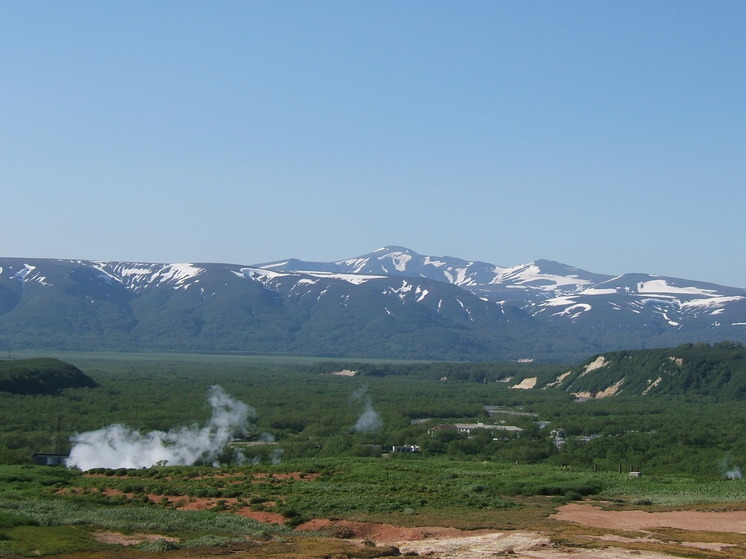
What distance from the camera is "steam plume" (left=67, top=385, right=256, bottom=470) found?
6794 centimetres

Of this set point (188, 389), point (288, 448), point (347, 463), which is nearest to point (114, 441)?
point (288, 448)

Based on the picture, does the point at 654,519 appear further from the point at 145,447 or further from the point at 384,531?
the point at 145,447

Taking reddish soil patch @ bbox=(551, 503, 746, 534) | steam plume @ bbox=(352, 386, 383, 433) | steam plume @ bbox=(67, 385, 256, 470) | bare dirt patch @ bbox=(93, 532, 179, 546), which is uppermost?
bare dirt patch @ bbox=(93, 532, 179, 546)

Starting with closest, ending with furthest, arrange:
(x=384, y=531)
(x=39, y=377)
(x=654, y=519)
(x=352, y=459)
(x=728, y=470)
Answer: (x=384, y=531) < (x=654, y=519) < (x=352, y=459) < (x=728, y=470) < (x=39, y=377)

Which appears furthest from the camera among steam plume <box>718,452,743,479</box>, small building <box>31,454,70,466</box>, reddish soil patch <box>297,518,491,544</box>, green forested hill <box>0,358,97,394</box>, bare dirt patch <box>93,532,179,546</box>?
green forested hill <box>0,358,97,394</box>

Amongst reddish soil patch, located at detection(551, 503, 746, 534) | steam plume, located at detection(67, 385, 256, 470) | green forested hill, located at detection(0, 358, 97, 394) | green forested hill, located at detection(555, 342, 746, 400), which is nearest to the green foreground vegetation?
steam plume, located at detection(67, 385, 256, 470)

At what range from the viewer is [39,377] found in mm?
118188

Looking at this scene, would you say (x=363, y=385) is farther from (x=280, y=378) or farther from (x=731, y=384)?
(x=731, y=384)

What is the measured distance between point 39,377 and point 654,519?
9179 cm

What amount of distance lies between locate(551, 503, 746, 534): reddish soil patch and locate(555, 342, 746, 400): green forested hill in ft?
293

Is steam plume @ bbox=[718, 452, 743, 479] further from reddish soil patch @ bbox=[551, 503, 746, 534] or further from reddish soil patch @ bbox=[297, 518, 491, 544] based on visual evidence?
reddish soil patch @ bbox=[297, 518, 491, 544]

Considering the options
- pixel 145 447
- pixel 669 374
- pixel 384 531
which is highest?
pixel 384 531

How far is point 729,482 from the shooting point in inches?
2090

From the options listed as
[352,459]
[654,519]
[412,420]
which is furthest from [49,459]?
[412,420]
